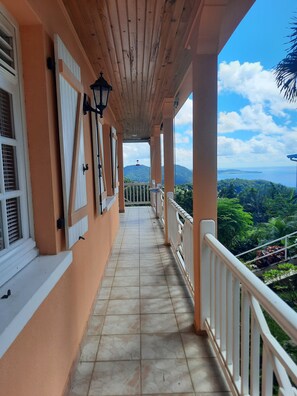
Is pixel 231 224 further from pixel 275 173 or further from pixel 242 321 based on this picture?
pixel 242 321

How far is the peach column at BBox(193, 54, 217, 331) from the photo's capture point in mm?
2061

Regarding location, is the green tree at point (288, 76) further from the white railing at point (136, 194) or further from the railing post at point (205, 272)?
the white railing at point (136, 194)

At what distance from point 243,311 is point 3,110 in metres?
1.56

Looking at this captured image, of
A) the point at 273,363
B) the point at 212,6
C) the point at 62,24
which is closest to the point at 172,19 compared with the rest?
the point at 212,6

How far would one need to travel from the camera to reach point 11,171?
4.63ft

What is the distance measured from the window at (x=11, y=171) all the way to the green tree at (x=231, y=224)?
505 centimetres

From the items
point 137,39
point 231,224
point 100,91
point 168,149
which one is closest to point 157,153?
point 168,149

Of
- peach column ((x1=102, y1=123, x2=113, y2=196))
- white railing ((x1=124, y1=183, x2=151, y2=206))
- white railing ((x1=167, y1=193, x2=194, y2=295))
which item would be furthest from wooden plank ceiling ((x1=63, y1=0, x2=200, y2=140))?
white railing ((x1=124, y1=183, x2=151, y2=206))

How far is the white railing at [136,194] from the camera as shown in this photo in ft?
34.3

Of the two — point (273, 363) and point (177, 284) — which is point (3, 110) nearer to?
point (273, 363)

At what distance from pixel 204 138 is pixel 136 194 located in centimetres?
844

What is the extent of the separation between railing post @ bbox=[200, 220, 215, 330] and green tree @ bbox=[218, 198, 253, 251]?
13.0 feet

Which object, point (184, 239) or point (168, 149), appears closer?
point (184, 239)

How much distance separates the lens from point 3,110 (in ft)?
4.35
